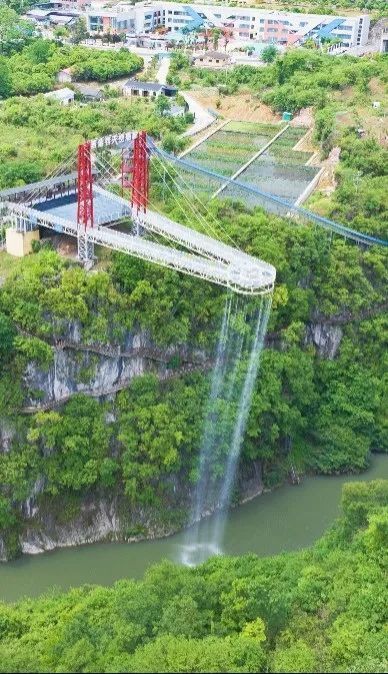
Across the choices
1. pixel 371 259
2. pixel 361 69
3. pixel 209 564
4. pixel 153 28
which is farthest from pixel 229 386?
Answer: pixel 153 28

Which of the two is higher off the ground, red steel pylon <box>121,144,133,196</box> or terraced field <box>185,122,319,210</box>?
red steel pylon <box>121,144,133,196</box>

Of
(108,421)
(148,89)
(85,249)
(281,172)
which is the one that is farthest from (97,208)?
(148,89)

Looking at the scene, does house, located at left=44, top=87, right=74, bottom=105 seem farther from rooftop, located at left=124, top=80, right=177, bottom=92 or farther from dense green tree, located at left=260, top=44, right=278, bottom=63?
dense green tree, located at left=260, top=44, right=278, bottom=63

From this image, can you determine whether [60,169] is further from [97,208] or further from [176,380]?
[176,380]

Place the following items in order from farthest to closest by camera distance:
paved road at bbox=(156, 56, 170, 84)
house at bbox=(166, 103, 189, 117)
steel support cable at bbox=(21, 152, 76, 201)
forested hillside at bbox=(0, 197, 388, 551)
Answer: paved road at bbox=(156, 56, 170, 84) → house at bbox=(166, 103, 189, 117) → steel support cable at bbox=(21, 152, 76, 201) → forested hillside at bbox=(0, 197, 388, 551)

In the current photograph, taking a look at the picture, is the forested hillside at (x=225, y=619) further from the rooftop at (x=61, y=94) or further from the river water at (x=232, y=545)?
the rooftop at (x=61, y=94)

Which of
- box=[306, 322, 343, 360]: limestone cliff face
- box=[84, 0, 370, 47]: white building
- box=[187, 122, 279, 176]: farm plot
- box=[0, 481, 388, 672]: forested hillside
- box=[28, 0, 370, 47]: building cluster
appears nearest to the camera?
box=[0, 481, 388, 672]: forested hillside

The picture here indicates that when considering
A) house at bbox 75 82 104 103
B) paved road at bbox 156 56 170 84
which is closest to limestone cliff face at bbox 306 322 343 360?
house at bbox 75 82 104 103
